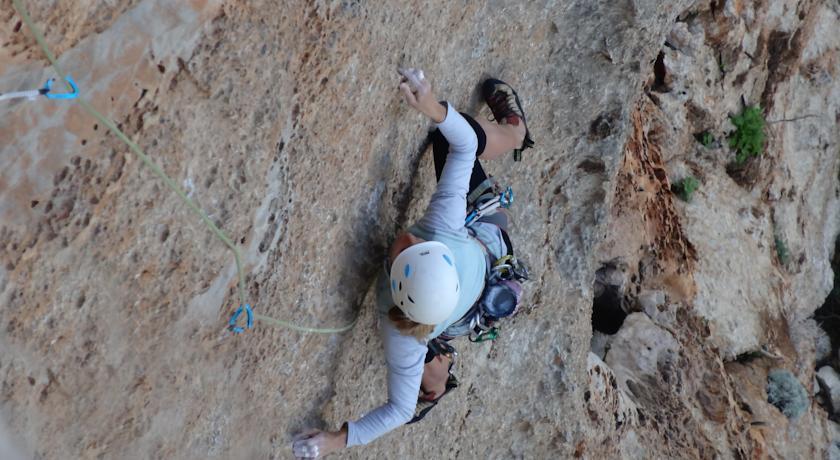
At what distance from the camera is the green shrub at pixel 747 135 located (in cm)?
708

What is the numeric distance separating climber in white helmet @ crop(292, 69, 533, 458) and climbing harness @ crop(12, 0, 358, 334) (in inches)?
12.9

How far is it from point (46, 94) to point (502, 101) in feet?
8.41

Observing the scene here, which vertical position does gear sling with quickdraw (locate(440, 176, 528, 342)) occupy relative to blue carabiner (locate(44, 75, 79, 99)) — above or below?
below

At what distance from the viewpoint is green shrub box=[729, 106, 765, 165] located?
23.2 ft

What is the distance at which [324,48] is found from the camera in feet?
7.91

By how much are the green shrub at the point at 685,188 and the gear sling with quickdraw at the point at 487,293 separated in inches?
142

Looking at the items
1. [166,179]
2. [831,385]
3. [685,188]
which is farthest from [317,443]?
[831,385]

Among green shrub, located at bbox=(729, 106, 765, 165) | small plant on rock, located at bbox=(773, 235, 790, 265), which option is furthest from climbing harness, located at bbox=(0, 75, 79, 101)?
small plant on rock, located at bbox=(773, 235, 790, 265)

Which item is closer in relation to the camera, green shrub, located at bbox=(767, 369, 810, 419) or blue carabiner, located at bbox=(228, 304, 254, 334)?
blue carabiner, located at bbox=(228, 304, 254, 334)

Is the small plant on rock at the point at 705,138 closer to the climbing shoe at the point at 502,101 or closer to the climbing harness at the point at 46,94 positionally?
the climbing shoe at the point at 502,101

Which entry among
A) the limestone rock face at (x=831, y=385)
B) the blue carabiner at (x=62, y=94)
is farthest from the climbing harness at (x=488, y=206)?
the limestone rock face at (x=831, y=385)

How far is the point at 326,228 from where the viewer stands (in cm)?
272

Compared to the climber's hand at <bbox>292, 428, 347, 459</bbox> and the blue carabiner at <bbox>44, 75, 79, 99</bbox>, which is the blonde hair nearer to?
the climber's hand at <bbox>292, 428, 347, 459</bbox>

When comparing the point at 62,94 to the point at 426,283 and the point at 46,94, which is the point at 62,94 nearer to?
the point at 46,94
